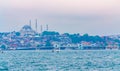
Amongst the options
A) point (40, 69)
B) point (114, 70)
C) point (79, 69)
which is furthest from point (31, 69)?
point (114, 70)

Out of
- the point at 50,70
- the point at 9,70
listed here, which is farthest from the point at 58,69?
the point at 9,70

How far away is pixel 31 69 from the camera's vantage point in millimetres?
72375

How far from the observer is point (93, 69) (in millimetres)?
70438

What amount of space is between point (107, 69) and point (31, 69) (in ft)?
32.1

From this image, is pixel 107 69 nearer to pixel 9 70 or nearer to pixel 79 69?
pixel 79 69

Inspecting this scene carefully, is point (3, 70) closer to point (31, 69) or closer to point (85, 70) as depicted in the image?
point (31, 69)

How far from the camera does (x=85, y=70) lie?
230ft

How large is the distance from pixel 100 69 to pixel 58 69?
208 inches

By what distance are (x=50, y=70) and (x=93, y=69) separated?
5.31 m

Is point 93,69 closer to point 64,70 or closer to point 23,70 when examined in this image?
point 64,70

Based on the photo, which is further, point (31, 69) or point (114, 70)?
point (31, 69)

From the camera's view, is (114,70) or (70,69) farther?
(70,69)

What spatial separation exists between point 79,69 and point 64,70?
2.90m

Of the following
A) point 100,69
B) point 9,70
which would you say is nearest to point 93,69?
point 100,69
